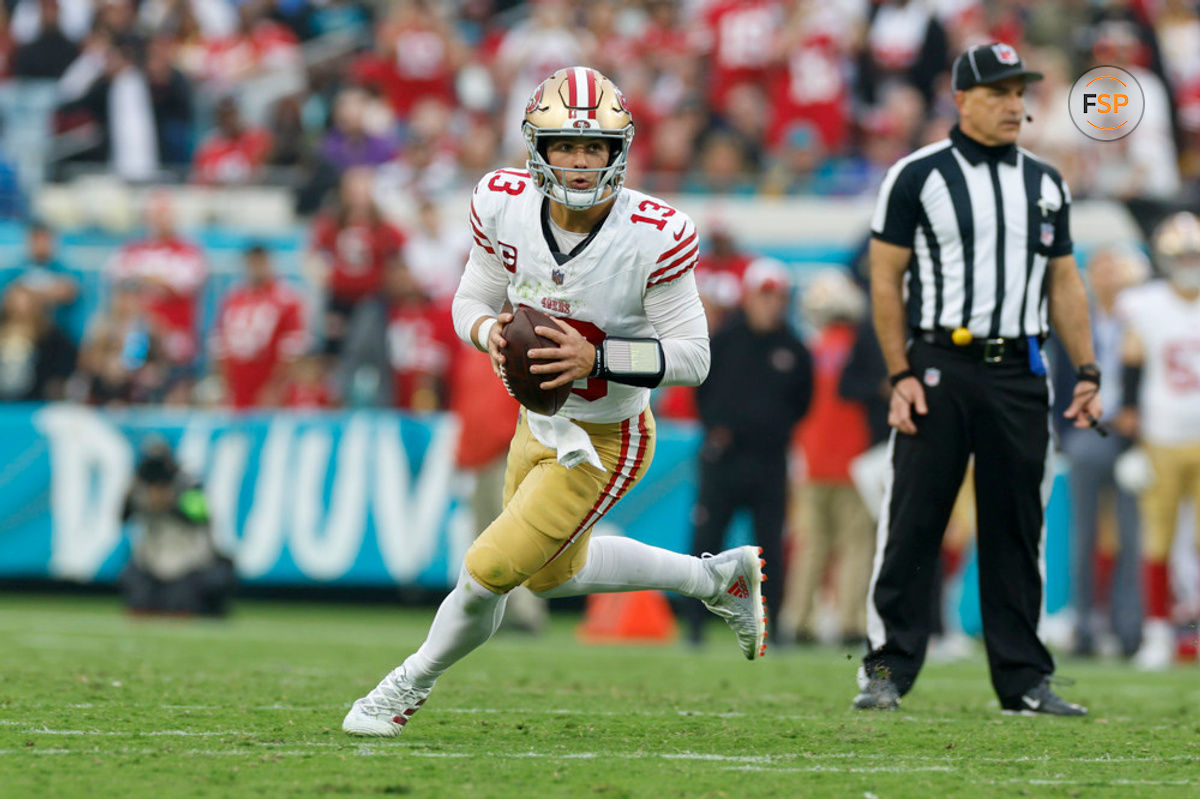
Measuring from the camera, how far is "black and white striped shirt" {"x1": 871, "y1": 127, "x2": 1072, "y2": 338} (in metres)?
5.89

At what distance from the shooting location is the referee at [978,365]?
5.90 metres

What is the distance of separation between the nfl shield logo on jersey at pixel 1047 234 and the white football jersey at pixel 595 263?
1449 millimetres

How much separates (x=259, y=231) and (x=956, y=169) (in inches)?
329

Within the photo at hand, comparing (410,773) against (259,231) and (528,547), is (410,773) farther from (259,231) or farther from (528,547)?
(259,231)

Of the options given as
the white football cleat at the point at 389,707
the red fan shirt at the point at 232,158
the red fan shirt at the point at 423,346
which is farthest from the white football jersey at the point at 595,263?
the red fan shirt at the point at 232,158

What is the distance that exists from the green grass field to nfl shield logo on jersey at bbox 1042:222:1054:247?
1.50 meters

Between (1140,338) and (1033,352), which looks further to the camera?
(1140,338)

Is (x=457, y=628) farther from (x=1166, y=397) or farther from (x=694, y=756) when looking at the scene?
(x=1166, y=397)

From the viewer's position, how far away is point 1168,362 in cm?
922

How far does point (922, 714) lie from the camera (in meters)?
5.93

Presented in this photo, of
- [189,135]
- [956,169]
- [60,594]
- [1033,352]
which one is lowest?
[60,594]

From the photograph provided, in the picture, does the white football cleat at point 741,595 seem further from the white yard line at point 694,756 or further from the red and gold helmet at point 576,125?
the red and gold helmet at point 576,125

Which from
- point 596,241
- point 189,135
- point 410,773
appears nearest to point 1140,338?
point 596,241

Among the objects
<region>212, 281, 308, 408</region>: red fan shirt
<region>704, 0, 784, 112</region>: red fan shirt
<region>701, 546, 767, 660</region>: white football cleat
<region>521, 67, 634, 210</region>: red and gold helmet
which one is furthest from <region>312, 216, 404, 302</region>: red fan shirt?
<region>521, 67, 634, 210</region>: red and gold helmet
